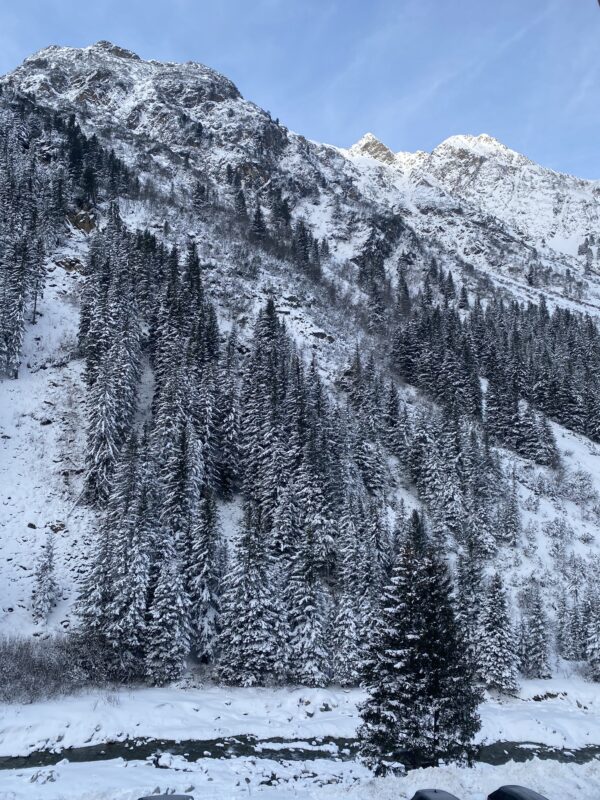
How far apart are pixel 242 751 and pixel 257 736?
8.68 ft

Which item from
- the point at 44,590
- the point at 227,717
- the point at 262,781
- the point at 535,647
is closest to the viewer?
the point at 262,781

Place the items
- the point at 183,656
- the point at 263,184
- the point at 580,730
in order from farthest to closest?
the point at 263,184
the point at 183,656
the point at 580,730

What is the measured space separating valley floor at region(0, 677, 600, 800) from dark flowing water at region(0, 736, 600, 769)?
290 mm

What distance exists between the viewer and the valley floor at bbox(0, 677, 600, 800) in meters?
15.0

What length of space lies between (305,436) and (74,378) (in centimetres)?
3038

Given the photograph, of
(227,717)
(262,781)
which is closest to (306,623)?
(227,717)

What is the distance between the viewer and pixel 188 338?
6569 cm

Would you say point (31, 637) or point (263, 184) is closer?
point (31, 637)

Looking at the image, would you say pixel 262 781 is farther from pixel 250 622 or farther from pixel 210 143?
pixel 210 143

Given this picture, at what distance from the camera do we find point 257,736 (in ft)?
86.2

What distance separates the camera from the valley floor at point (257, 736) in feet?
49.4

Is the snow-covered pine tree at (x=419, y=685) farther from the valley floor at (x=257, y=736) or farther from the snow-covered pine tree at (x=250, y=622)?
the snow-covered pine tree at (x=250, y=622)

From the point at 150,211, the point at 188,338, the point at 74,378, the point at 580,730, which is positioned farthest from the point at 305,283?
the point at 580,730

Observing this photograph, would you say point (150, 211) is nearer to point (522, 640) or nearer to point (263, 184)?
point (263, 184)
